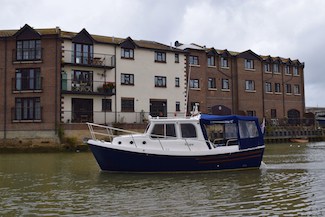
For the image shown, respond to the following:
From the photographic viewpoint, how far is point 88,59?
37438 millimetres

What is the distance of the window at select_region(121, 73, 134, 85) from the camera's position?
129 feet

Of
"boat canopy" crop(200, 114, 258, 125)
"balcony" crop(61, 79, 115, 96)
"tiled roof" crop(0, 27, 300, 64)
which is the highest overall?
"tiled roof" crop(0, 27, 300, 64)

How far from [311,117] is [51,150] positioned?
34.5 m

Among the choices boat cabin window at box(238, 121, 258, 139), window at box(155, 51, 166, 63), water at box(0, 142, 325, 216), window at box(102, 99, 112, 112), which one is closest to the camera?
water at box(0, 142, 325, 216)

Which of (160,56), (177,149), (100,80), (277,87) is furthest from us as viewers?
(277,87)

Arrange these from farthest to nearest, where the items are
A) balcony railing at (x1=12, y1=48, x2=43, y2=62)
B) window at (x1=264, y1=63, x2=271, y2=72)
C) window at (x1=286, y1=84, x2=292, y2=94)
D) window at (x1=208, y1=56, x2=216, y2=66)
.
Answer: window at (x1=286, y1=84, x2=292, y2=94) < window at (x1=264, y1=63, x2=271, y2=72) < window at (x1=208, y1=56, x2=216, y2=66) < balcony railing at (x1=12, y1=48, x2=43, y2=62)

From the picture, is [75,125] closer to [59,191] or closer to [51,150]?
[51,150]

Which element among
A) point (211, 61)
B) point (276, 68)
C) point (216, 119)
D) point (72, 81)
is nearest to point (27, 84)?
point (72, 81)

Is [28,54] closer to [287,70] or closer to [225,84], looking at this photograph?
[225,84]

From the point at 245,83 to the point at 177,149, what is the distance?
33.8 m

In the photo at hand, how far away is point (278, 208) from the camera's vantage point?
10.5 m

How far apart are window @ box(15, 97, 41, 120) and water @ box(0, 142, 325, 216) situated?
17.3 meters

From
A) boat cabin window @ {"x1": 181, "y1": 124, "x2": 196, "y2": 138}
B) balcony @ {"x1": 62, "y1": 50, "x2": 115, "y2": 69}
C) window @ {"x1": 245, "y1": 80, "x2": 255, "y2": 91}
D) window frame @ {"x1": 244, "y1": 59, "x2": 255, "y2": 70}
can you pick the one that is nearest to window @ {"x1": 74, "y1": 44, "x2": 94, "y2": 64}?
balcony @ {"x1": 62, "y1": 50, "x2": 115, "y2": 69}

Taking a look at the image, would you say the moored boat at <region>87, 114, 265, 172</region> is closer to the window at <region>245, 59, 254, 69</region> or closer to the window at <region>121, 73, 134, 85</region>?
the window at <region>121, 73, 134, 85</region>
